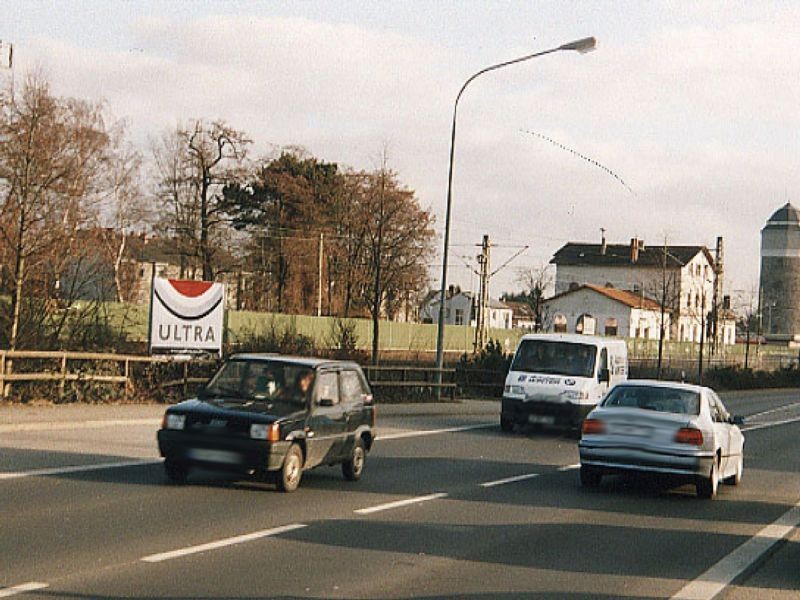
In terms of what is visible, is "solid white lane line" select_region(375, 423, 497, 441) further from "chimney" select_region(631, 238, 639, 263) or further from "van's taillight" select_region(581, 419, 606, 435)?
"chimney" select_region(631, 238, 639, 263)

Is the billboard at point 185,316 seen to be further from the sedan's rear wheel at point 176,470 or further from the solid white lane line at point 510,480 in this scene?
the sedan's rear wheel at point 176,470

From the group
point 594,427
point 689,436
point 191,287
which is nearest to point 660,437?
point 689,436

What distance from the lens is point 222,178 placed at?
61.1m

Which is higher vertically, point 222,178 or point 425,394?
point 222,178

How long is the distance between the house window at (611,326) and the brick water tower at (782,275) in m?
33.8

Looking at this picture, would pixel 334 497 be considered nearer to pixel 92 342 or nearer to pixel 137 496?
pixel 137 496

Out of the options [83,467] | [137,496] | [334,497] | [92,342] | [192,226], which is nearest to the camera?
[137,496]

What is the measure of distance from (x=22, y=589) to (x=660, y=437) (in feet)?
30.9

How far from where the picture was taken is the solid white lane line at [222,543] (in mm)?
9273

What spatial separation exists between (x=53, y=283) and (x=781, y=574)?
23331 mm

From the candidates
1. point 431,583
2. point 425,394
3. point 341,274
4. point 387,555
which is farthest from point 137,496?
point 341,274

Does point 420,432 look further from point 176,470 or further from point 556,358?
point 176,470

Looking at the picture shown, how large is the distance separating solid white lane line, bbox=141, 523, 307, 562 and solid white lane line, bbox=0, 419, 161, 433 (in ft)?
30.8

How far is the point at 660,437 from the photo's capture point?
1513 centimetres
